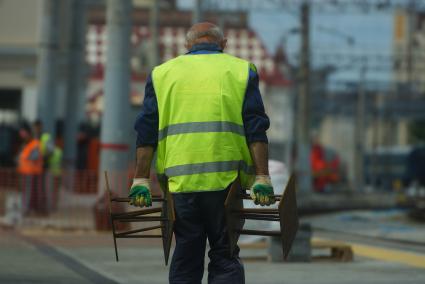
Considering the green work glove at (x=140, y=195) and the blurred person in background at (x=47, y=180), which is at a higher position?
the green work glove at (x=140, y=195)

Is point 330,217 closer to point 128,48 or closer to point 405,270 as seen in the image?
point 128,48

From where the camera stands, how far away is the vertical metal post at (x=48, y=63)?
31.3m

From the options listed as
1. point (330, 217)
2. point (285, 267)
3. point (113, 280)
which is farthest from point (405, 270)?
point (330, 217)

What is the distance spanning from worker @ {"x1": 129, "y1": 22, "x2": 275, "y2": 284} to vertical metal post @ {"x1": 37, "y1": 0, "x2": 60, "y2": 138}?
24.0 m

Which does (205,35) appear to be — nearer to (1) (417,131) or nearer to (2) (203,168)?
(2) (203,168)

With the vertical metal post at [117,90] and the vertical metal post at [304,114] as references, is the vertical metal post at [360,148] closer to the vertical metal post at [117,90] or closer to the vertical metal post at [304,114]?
the vertical metal post at [304,114]

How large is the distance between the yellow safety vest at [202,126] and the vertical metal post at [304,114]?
3588 cm

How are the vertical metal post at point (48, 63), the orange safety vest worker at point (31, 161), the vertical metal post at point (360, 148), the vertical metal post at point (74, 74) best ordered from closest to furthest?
the orange safety vest worker at point (31, 161) < the vertical metal post at point (48, 63) < the vertical metal post at point (74, 74) < the vertical metal post at point (360, 148)

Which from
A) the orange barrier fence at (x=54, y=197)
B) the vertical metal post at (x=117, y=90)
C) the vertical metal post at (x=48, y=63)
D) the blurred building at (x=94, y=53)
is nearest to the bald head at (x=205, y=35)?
the blurred building at (x=94, y=53)

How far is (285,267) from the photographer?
13.6 meters

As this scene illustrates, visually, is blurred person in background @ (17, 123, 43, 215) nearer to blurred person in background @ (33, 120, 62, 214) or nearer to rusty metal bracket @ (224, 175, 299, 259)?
blurred person in background @ (33, 120, 62, 214)

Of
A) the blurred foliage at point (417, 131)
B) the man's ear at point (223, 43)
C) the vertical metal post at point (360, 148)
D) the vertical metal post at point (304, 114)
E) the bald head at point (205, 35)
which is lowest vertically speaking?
the blurred foliage at point (417, 131)

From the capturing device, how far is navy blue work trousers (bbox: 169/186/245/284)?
7.26 metres

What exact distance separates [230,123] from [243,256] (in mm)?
7857
